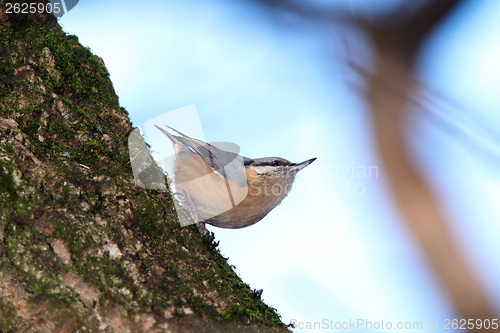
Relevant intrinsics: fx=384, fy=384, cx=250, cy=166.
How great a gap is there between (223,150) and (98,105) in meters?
1.23

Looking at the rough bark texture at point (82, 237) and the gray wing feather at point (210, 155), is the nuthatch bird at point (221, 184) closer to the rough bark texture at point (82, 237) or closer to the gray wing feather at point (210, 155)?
the gray wing feather at point (210, 155)

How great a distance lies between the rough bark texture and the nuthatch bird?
2.67 ft

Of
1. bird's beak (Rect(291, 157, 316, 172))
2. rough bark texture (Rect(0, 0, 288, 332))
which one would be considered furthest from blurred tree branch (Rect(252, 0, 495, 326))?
bird's beak (Rect(291, 157, 316, 172))

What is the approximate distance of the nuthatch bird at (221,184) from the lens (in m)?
3.07

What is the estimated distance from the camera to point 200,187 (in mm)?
3096

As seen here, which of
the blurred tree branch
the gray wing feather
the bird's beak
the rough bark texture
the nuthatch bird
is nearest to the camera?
the rough bark texture

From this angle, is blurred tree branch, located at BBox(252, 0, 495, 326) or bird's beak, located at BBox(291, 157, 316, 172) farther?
bird's beak, located at BBox(291, 157, 316, 172)

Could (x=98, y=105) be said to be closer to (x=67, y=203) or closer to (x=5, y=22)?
(x=5, y=22)

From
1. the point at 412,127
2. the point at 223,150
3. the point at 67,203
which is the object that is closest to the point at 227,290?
the point at 67,203

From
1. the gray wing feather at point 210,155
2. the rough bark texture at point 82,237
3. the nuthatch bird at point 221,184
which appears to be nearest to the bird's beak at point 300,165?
the nuthatch bird at point 221,184

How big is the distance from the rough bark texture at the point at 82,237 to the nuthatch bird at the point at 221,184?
813mm

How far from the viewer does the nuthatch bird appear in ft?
10.1

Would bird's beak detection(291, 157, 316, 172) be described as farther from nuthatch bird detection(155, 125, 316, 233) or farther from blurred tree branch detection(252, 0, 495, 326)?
blurred tree branch detection(252, 0, 495, 326)

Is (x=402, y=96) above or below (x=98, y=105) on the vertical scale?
below
